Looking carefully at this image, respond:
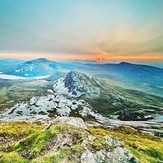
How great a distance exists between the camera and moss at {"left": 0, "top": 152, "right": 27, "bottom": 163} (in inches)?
1272

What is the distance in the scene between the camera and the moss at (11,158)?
3231 centimetres

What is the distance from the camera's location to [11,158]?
33.2 metres

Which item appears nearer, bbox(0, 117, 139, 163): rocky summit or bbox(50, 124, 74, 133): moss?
bbox(0, 117, 139, 163): rocky summit

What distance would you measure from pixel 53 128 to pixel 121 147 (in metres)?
13.2

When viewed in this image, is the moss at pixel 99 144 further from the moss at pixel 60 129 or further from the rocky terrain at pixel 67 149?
the moss at pixel 60 129

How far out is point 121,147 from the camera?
113 feet

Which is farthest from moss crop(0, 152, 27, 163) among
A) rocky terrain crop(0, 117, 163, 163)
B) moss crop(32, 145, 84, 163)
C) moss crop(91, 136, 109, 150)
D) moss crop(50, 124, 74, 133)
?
moss crop(91, 136, 109, 150)

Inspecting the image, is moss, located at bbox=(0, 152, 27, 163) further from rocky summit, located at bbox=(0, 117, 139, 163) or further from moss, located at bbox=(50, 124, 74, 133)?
moss, located at bbox=(50, 124, 74, 133)

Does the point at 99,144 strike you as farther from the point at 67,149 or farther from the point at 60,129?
the point at 60,129

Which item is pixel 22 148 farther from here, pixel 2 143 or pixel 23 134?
pixel 23 134

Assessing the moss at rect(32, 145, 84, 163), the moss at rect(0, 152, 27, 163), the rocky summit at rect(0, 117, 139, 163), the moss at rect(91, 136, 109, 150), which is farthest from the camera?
the moss at rect(91, 136, 109, 150)

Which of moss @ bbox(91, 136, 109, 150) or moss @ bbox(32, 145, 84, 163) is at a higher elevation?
moss @ bbox(91, 136, 109, 150)

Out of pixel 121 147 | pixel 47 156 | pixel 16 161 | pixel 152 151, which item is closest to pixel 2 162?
pixel 16 161

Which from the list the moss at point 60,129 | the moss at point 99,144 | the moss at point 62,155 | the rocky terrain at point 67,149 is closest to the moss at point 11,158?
the rocky terrain at point 67,149
